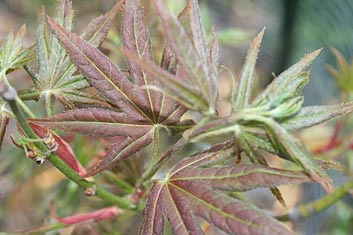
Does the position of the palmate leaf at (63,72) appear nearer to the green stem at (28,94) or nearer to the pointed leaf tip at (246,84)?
the green stem at (28,94)

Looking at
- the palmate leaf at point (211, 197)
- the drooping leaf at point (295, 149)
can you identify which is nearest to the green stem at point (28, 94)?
the palmate leaf at point (211, 197)

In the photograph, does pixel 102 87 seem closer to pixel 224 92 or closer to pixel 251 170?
pixel 251 170

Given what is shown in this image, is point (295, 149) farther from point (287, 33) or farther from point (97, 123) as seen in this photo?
point (287, 33)

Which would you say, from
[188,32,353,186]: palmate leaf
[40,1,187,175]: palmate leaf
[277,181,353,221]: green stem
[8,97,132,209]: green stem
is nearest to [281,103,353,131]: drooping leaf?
[188,32,353,186]: palmate leaf

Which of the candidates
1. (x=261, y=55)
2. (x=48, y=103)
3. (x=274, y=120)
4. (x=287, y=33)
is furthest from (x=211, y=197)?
(x=261, y=55)

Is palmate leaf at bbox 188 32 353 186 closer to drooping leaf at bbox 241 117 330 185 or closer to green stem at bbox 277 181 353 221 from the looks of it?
drooping leaf at bbox 241 117 330 185

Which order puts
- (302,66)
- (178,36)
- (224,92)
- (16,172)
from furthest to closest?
(224,92) < (16,172) < (302,66) < (178,36)

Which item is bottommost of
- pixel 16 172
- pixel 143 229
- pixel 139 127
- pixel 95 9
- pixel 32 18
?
pixel 143 229

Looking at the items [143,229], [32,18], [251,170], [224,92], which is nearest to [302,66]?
[251,170]
